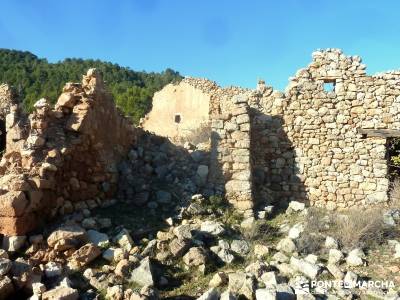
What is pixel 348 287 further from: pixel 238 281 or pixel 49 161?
pixel 49 161

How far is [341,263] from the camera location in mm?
Answer: 5824

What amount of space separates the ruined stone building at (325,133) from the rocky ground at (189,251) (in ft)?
3.60

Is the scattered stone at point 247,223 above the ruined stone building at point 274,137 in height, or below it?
below

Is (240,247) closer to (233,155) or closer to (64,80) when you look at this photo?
(233,155)

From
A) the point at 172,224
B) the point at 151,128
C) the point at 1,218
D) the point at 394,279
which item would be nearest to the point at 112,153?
the point at 172,224

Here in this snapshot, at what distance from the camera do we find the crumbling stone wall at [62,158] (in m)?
5.91

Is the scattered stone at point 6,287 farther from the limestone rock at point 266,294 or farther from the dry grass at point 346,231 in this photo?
the dry grass at point 346,231

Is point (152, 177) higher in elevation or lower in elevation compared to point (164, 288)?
higher

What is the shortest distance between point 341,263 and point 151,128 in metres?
13.6

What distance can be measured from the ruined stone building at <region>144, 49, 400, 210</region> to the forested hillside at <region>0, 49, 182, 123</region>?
40.7 ft

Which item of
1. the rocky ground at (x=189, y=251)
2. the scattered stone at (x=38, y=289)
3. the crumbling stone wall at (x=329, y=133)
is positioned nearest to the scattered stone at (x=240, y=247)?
the rocky ground at (x=189, y=251)

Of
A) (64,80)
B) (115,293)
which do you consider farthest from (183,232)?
(64,80)

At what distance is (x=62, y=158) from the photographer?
21.9 ft

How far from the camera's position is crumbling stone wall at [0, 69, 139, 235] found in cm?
591
